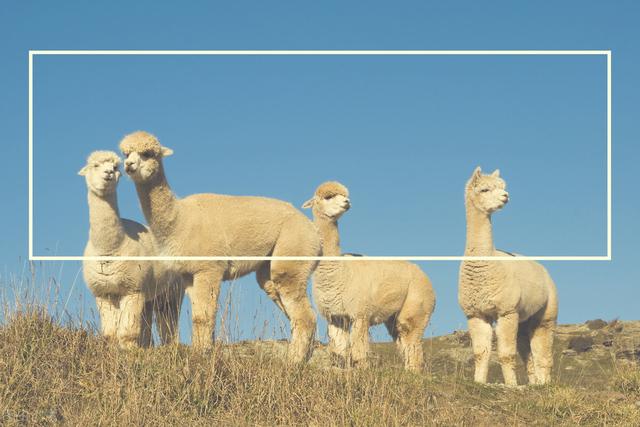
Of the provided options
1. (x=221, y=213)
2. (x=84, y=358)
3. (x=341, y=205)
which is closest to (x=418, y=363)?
(x=341, y=205)

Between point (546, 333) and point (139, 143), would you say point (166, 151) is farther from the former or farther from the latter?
point (546, 333)

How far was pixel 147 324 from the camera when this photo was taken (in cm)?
1354

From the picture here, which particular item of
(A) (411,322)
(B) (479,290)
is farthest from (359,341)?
(B) (479,290)

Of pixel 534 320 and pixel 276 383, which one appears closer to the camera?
pixel 276 383

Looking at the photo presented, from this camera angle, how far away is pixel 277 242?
14.0 meters

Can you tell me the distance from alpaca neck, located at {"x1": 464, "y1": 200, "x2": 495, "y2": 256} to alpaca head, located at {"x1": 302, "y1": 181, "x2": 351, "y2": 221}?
7.37 ft

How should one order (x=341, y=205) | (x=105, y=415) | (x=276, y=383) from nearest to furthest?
1. (x=105, y=415)
2. (x=276, y=383)
3. (x=341, y=205)

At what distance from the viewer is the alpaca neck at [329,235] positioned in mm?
15156

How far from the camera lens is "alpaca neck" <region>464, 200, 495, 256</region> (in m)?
15.8

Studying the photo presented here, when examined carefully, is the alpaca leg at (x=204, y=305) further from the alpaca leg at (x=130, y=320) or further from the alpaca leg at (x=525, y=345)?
the alpaca leg at (x=525, y=345)

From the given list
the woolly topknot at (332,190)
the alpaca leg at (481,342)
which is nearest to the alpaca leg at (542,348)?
the alpaca leg at (481,342)

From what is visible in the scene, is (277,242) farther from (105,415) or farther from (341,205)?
(105,415)

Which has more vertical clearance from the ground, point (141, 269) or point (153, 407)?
point (141, 269)

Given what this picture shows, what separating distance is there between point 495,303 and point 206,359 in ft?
18.7
